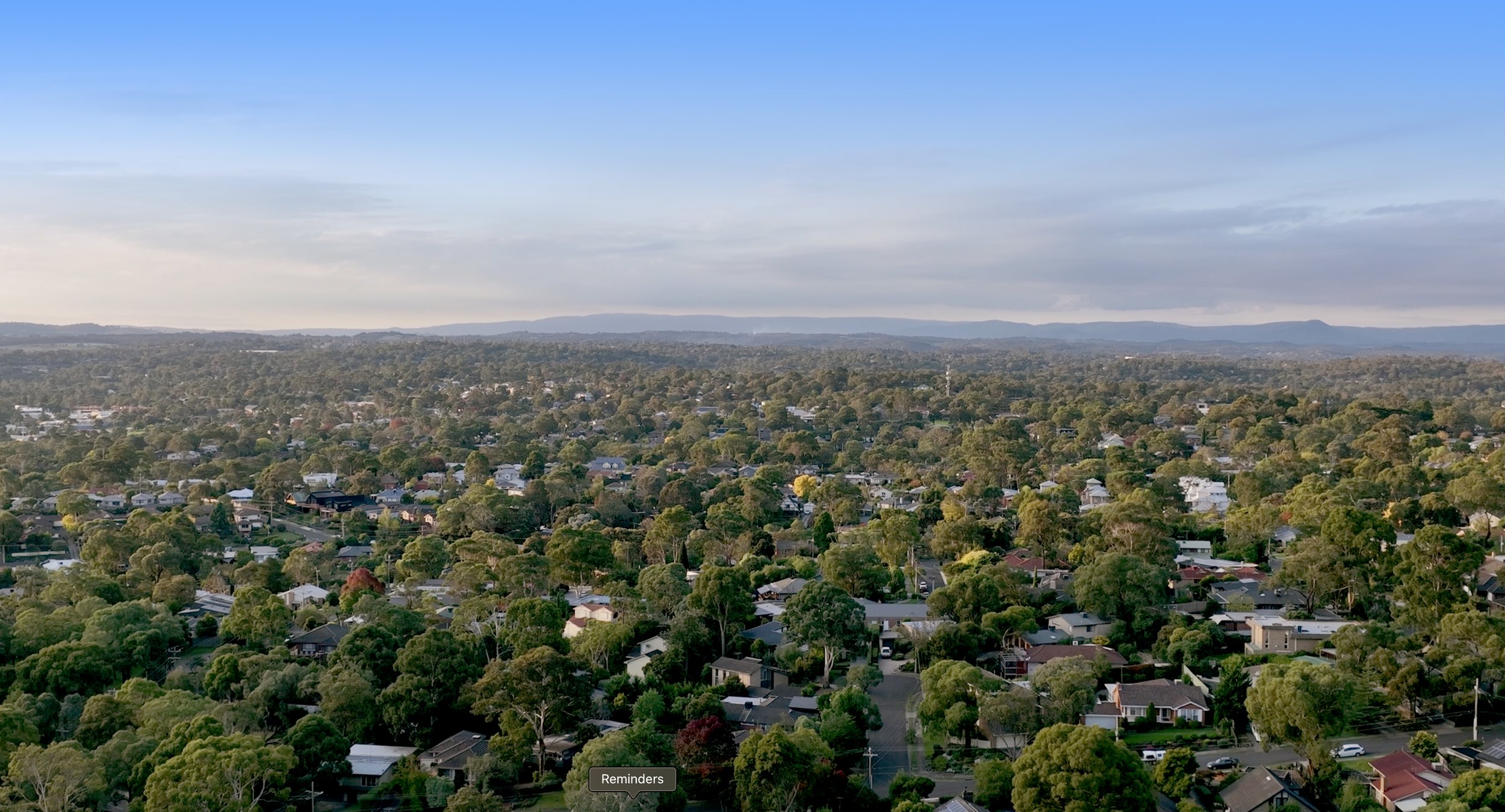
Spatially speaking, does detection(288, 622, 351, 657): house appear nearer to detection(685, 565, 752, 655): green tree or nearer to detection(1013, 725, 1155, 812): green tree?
detection(685, 565, 752, 655): green tree

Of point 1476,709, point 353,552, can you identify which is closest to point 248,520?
point 353,552

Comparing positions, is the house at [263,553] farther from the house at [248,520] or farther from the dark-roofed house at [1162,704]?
the dark-roofed house at [1162,704]

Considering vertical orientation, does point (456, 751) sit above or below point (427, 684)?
below

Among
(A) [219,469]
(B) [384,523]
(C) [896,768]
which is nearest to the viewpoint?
(C) [896,768]

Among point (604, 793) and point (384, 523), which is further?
point (384, 523)

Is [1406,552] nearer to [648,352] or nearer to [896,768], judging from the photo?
[896,768]

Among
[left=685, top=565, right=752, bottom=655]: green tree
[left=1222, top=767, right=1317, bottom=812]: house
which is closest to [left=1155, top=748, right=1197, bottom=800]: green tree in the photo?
[left=1222, top=767, right=1317, bottom=812]: house

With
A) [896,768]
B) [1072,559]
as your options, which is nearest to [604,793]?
[896,768]

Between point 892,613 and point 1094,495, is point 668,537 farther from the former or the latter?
point 1094,495
